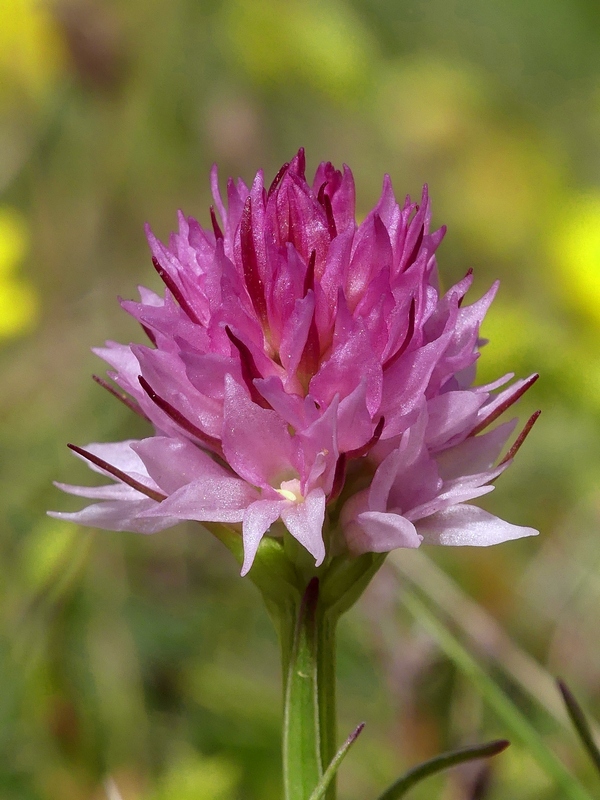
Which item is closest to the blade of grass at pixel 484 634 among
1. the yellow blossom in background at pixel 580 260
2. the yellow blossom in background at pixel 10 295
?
the yellow blossom in background at pixel 10 295

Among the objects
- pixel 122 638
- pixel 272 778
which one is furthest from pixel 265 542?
pixel 122 638

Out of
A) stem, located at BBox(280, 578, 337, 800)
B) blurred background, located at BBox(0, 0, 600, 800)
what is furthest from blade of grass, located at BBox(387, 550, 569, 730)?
stem, located at BBox(280, 578, 337, 800)

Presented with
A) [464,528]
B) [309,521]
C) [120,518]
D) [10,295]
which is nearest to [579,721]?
[464,528]

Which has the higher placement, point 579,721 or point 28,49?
point 28,49

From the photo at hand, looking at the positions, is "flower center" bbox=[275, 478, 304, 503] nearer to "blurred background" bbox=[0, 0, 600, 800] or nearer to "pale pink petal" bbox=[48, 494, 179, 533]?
"pale pink petal" bbox=[48, 494, 179, 533]

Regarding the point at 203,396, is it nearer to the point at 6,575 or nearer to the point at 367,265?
the point at 367,265

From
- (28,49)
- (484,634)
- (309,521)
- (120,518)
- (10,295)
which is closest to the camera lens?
(309,521)

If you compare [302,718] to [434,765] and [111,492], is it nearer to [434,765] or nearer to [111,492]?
[434,765]
